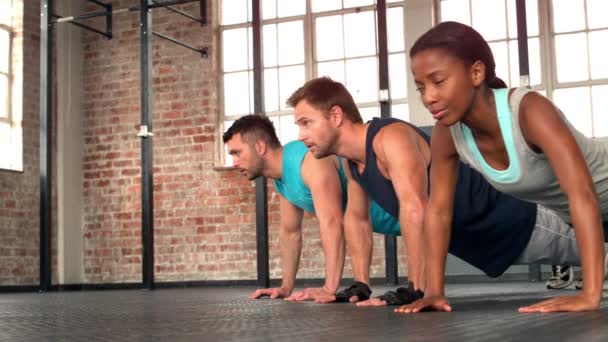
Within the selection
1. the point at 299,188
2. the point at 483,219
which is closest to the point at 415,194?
the point at 483,219

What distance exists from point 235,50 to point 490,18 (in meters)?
2.37

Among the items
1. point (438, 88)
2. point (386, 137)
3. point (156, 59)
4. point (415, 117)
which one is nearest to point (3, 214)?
point (156, 59)

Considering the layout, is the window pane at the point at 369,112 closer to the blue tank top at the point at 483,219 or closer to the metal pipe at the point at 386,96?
the metal pipe at the point at 386,96

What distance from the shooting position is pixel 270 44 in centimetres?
815

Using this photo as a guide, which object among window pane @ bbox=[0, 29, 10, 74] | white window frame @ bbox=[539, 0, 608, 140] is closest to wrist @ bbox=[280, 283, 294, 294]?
white window frame @ bbox=[539, 0, 608, 140]

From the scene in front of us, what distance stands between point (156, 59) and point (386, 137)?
5.87 metres

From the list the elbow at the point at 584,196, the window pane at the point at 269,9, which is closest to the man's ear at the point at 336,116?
the elbow at the point at 584,196

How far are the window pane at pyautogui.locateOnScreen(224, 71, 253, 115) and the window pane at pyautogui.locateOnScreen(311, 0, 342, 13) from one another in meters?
0.88

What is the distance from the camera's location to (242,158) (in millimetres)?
3645

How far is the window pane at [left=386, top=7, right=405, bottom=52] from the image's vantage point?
755 cm

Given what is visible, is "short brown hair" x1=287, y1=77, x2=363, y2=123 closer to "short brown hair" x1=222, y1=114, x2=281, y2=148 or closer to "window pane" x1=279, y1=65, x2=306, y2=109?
"short brown hair" x1=222, y1=114, x2=281, y2=148

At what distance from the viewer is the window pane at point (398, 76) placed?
24.7 ft

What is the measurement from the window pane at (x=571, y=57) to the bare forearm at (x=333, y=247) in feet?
14.2

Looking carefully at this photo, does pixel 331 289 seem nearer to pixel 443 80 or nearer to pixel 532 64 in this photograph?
pixel 443 80
